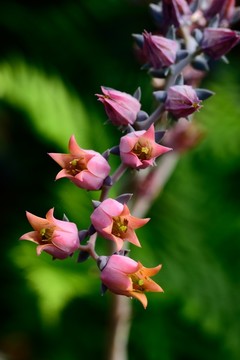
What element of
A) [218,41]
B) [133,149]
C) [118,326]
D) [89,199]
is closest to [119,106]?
[133,149]

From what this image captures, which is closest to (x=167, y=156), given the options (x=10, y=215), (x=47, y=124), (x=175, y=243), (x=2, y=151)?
(x=175, y=243)

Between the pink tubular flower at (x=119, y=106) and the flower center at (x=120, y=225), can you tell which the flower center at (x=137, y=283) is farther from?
the pink tubular flower at (x=119, y=106)

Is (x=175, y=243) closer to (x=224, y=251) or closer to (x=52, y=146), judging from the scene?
(x=224, y=251)

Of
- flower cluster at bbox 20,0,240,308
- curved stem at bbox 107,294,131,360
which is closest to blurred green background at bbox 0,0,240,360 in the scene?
curved stem at bbox 107,294,131,360

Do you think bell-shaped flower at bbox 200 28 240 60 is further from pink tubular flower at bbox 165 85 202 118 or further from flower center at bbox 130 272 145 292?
flower center at bbox 130 272 145 292

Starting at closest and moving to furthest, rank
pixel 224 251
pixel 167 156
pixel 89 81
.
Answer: pixel 167 156
pixel 224 251
pixel 89 81

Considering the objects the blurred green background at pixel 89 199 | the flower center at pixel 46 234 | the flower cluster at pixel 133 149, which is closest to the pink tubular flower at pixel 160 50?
the flower cluster at pixel 133 149
